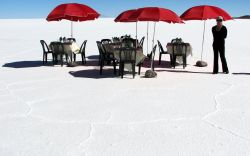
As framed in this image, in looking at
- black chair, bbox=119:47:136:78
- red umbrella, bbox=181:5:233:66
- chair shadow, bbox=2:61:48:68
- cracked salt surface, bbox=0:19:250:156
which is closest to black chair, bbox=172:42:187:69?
red umbrella, bbox=181:5:233:66

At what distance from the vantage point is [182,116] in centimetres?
639

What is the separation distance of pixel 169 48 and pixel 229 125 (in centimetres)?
672

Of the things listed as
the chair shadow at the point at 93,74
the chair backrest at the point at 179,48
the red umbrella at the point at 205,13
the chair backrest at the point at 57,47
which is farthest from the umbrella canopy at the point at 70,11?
the red umbrella at the point at 205,13

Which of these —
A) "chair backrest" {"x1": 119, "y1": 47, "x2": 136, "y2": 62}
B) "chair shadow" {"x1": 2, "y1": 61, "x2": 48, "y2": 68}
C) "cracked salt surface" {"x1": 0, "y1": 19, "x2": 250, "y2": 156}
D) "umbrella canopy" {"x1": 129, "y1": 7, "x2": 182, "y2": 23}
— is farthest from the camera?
"chair shadow" {"x1": 2, "y1": 61, "x2": 48, "y2": 68}

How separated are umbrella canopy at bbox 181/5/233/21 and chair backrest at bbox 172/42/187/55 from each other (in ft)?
3.01

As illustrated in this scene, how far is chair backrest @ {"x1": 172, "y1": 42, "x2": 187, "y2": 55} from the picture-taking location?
39.9 ft

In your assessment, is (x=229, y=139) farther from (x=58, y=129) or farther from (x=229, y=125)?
(x=58, y=129)

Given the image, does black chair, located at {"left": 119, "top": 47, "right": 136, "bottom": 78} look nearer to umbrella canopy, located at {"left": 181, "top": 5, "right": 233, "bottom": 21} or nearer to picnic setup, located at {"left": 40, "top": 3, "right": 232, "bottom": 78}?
picnic setup, located at {"left": 40, "top": 3, "right": 232, "bottom": 78}

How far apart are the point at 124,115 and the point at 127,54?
3912 mm

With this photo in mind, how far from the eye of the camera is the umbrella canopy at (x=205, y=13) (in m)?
11.1

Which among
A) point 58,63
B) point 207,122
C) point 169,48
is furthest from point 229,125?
point 58,63

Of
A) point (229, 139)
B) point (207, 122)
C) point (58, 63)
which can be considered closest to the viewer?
point (229, 139)

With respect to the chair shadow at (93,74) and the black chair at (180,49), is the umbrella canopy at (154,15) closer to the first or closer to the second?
the chair shadow at (93,74)

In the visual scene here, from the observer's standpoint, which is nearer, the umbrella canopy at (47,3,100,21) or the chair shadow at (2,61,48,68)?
the umbrella canopy at (47,3,100,21)
